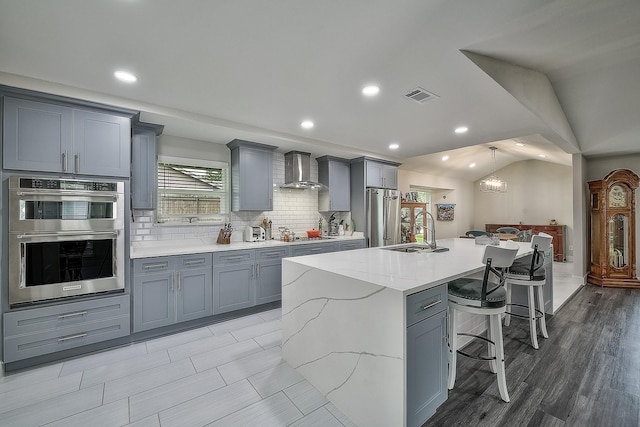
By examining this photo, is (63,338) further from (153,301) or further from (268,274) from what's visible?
(268,274)

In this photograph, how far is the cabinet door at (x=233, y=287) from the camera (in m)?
3.30

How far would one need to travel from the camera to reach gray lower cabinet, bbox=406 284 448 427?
4.84 ft

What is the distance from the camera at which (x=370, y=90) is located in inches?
101

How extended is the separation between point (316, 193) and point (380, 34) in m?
3.53

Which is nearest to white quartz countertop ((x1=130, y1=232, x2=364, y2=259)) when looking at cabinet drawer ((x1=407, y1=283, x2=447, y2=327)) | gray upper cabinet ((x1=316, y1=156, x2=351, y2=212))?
gray upper cabinet ((x1=316, y1=156, x2=351, y2=212))

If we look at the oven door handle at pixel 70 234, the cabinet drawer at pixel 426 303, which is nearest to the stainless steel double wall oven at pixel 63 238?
the oven door handle at pixel 70 234

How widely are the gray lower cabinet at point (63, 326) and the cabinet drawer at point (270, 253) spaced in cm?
151

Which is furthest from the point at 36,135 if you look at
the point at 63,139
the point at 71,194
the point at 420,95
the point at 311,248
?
the point at 420,95

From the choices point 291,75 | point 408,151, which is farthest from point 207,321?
point 408,151

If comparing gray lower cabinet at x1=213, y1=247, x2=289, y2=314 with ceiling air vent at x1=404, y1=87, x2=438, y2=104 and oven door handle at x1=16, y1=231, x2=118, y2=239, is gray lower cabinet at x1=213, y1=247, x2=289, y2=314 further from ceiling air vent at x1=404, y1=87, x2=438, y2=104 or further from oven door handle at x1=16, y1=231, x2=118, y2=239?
ceiling air vent at x1=404, y1=87, x2=438, y2=104

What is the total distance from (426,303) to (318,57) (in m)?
1.87

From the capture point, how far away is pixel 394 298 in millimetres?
1466

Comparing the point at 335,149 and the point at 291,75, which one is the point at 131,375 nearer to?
the point at 291,75

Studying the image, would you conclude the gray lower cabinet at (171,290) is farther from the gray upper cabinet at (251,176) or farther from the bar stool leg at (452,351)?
the bar stool leg at (452,351)
